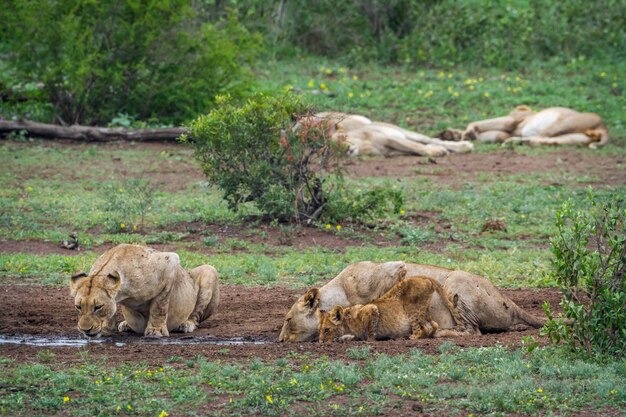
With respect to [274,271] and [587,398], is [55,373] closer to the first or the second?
[587,398]

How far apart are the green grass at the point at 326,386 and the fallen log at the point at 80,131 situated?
38.3ft

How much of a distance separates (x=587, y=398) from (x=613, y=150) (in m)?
13.5

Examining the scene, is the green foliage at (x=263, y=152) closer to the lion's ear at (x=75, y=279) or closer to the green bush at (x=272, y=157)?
the green bush at (x=272, y=157)

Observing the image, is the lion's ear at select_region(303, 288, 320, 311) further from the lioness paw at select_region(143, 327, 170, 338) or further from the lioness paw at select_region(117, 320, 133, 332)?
the lioness paw at select_region(117, 320, 133, 332)

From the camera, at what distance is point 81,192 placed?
1559 cm

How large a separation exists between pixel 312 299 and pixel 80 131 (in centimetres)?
1138

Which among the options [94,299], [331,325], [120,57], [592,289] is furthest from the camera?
[120,57]

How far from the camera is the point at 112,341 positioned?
8.70m

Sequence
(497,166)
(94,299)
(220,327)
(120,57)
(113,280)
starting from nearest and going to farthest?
(94,299) < (113,280) < (220,327) < (497,166) < (120,57)

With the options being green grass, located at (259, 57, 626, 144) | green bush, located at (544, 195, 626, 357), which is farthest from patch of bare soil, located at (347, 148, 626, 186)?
green bush, located at (544, 195, 626, 357)

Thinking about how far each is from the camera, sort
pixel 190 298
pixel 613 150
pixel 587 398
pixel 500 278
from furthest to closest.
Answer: pixel 613 150
pixel 500 278
pixel 190 298
pixel 587 398

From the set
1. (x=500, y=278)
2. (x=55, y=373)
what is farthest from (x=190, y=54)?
(x=55, y=373)

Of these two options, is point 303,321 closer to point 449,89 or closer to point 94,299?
point 94,299

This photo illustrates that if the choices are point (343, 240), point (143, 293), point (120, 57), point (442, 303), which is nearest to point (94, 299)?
point (143, 293)
